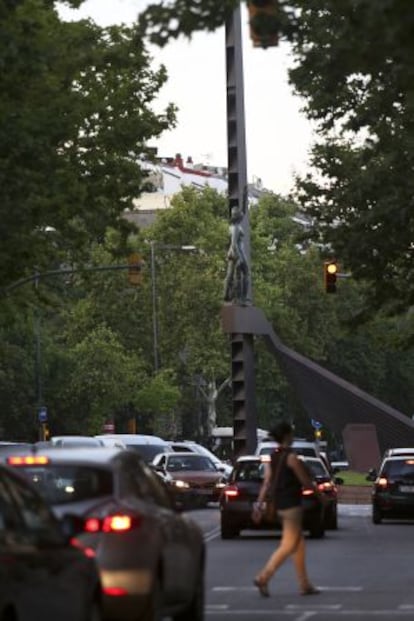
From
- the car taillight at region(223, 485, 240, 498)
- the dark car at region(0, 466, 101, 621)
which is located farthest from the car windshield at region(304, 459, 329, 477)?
the dark car at region(0, 466, 101, 621)

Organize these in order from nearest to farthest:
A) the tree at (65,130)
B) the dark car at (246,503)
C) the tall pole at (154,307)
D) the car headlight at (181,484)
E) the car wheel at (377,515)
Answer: the tree at (65,130) → the dark car at (246,503) → the car wheel at (377,515) → the car headlight at (181,484) → the tall pole at (154,307)

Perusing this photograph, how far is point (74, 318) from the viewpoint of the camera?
120125 mm

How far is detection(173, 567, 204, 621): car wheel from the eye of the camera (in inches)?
689

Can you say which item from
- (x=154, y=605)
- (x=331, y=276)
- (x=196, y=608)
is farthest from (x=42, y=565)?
(x=331, y=276)

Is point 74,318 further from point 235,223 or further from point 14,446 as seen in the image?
point 14,446

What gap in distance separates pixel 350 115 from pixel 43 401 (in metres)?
66.6

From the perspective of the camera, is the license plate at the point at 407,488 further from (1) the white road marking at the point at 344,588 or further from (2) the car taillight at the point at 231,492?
(1) the white road marking at the point at 344,588

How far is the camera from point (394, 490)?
44.6m

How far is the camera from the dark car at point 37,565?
458 inches

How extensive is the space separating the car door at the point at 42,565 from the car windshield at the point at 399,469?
104ft

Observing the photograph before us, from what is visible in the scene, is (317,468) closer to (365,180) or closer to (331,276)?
(365,180)

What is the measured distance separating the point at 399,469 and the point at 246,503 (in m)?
9.23

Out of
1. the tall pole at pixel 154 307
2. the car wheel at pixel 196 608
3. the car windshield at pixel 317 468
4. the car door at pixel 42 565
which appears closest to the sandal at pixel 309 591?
the car wheel at pixel 196 608

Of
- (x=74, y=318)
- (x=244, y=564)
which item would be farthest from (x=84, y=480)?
(x=74, y=318)
